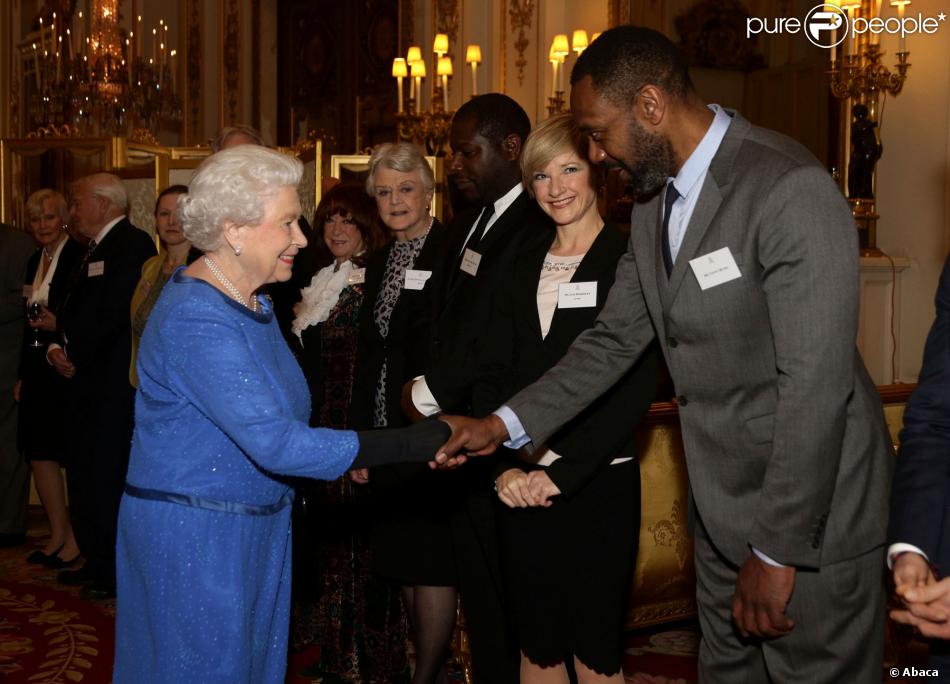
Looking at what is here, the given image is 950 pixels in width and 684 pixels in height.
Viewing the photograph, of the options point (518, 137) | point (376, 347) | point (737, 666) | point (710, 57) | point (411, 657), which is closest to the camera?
point (737, 666)

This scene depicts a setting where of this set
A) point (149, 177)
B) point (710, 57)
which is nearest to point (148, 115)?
point (149, 177)

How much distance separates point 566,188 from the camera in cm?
274

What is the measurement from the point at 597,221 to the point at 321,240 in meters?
1.53

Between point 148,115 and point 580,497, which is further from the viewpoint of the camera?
point 148,115

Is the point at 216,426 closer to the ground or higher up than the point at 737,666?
higher up

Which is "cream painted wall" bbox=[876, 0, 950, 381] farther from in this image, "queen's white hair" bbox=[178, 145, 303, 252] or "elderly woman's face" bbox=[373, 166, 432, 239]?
"queen's white hair" bbox=[178, 145, 303, 252]

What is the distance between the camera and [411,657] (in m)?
3.99

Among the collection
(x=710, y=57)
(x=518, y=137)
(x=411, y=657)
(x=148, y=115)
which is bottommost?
(x=411, y=657)

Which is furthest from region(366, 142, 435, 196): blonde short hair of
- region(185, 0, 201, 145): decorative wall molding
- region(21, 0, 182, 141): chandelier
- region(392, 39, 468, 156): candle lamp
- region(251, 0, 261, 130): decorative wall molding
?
region(185, 0, 201, 145): decorative wall molding

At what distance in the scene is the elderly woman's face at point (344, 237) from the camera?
153 inches

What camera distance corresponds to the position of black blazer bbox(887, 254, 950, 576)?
165 centimetres

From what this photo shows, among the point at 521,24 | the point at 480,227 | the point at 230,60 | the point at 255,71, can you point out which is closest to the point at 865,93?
the point at 521,24

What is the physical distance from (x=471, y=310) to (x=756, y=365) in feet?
4.08

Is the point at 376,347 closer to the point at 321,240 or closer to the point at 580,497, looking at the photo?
the point at 321,240
